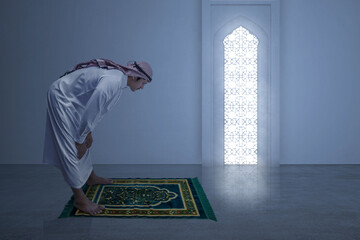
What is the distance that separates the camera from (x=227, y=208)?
2.39m

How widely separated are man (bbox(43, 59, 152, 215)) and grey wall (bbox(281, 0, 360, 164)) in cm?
256

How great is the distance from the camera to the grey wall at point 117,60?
4.21 meters

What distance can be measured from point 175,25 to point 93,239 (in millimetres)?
3003

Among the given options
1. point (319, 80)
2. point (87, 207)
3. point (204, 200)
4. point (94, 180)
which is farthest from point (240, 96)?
point (87, 207)

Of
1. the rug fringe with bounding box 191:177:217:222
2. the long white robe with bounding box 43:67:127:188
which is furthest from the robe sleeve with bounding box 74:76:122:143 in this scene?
the rug fringe with bounding box 191:177:217:222

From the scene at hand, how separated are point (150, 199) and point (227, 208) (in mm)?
577

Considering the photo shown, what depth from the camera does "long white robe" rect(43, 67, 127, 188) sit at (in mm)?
2168

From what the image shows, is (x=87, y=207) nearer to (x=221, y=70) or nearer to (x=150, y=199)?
(x=150, y=199)

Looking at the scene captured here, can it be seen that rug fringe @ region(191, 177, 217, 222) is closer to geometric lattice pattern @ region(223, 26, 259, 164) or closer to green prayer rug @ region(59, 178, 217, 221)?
green prayer rug @ region(59, 178, 217, 221)

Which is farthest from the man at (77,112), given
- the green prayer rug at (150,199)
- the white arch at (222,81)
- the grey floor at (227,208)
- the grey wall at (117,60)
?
the white arch at (222,81)

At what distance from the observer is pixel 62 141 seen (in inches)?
88.6

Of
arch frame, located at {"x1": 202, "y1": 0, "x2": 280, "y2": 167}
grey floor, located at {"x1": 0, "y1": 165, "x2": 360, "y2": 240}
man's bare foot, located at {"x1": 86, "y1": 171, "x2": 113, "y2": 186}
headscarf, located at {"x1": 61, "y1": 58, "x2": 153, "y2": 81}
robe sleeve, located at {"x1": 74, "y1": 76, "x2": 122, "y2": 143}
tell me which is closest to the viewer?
grey floor, located at {"x1": 0, "y1": 165, "x2": 360, "y2": 240}

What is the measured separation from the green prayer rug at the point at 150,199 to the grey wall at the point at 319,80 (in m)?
1.72

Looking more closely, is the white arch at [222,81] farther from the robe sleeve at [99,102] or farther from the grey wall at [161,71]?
the robe sleeve at [99,102]
